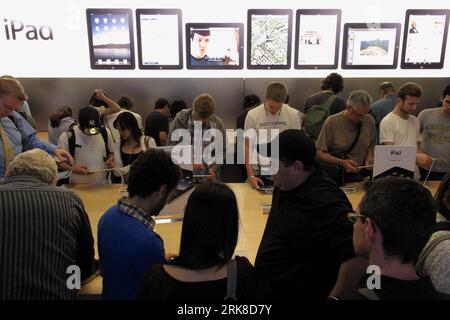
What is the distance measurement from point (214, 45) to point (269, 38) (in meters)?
0.83

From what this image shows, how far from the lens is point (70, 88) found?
20.2ft

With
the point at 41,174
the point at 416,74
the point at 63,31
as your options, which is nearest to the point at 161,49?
the point at 63,31

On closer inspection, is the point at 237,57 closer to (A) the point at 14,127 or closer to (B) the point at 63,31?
(B) the point at 63,31

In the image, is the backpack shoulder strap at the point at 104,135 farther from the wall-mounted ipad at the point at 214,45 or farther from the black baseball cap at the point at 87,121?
the wall-mounted ipad at the point at 214,45

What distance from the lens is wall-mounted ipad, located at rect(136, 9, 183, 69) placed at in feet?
19.5

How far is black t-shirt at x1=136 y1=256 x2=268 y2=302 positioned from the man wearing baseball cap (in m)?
0.45

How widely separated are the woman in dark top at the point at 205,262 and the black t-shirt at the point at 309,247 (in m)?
0.43

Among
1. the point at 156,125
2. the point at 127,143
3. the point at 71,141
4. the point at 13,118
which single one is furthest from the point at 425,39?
the point at 13,118

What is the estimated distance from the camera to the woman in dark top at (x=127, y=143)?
138 inches

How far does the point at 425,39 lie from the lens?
6.26m

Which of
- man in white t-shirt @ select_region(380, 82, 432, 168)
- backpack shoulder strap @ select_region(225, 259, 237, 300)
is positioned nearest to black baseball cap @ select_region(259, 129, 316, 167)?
backpack shoulder strap @ select_region(225, 259, 237, 300)

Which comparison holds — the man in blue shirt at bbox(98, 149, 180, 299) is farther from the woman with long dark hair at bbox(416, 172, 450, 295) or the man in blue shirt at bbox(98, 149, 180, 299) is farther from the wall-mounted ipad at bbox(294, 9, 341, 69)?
the wall-mounted ipad at bbox(294, 9, 341, 69)

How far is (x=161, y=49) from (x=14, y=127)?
3224mm

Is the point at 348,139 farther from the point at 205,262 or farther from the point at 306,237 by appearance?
the point at 205,262
